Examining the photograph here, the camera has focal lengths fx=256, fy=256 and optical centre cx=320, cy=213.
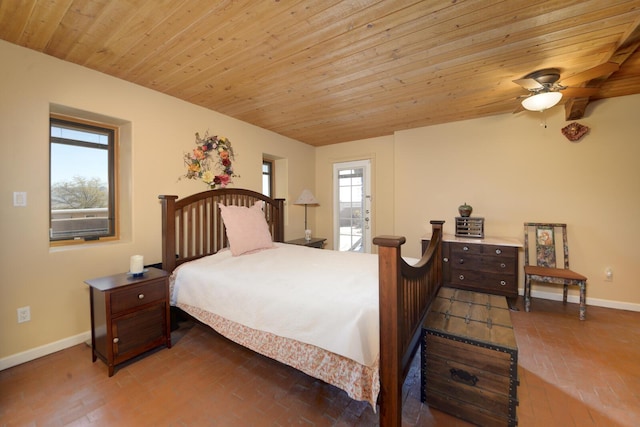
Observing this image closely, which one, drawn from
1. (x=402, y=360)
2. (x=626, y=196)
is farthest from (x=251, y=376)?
(x=626, y=196)

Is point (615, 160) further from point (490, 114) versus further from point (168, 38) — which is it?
point (168, 38)

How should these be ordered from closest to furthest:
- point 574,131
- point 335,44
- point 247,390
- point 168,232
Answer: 1. point 247,390
2. point 335,44
3. point 168,232
4. point 574,131

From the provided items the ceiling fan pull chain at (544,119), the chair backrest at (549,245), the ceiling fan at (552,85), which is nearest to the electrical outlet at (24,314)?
the ceiling fan at (552,85)

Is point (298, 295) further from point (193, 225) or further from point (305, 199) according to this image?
point (305, 199)

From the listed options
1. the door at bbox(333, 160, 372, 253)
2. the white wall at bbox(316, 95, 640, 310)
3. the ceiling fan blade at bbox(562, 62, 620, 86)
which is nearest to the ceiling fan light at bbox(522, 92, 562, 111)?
the ceiling fan blade at bbox(562, 62, 620, 86)

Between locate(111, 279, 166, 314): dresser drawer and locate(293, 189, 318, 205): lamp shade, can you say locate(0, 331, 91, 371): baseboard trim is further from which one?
locate(293, 189, 318, 205): lamp shade

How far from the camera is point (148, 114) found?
2.66 metres

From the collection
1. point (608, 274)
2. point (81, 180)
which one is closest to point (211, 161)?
point (81, 180)

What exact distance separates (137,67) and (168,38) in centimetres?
64

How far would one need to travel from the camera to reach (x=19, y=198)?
1.98m

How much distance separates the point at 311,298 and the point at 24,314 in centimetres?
232

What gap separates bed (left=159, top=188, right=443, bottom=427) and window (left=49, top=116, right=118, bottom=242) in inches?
24.3

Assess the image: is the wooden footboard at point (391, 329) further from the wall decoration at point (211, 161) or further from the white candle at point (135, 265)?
the wall decoration at point (211, 161)

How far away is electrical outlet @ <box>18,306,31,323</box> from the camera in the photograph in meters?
1.99
